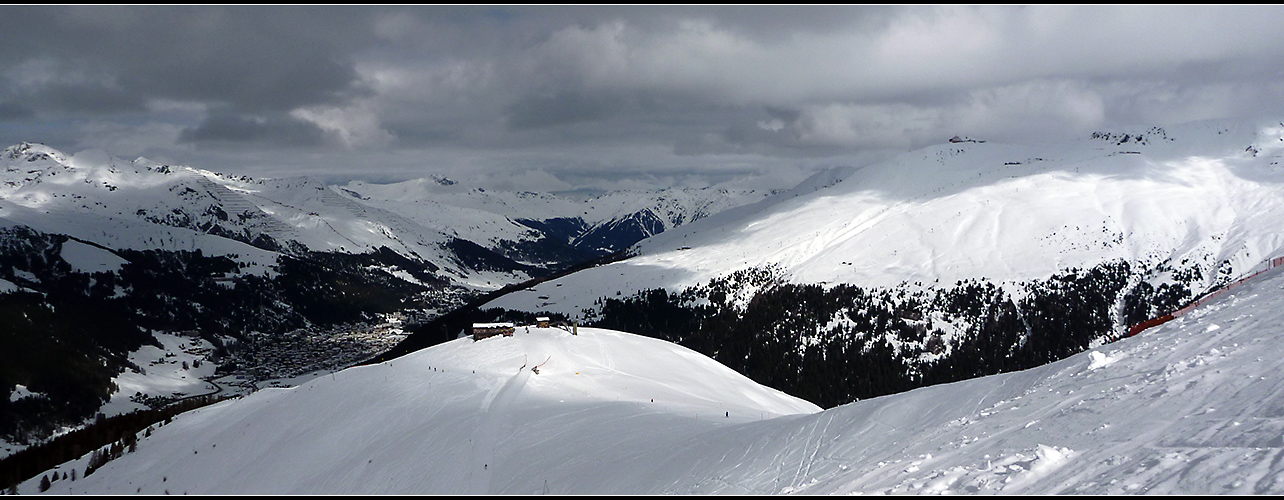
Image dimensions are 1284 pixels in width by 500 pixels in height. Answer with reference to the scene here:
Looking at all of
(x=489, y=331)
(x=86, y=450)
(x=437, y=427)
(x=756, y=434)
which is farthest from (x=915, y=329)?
(x=86, y=450)

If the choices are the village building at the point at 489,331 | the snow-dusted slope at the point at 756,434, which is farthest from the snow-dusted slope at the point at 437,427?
the village building at the point at 489,331

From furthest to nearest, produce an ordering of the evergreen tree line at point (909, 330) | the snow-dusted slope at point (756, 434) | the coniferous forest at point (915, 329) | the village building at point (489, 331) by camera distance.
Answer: the coniferous forest at point (915, 329) < the evergreen tree line at point (909, 330) < the village building at point (489, 331) < the snow-dusted slope at point (756, 434)

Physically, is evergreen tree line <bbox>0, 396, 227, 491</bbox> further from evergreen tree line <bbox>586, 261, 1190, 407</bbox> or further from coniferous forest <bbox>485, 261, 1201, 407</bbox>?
evergreen tree line <bbox>586, 261, 1190, 407</bbox>

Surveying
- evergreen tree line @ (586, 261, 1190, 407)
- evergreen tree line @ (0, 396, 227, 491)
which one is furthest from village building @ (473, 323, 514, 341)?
evergreen tree line @ (586, 261, 1190, 407)

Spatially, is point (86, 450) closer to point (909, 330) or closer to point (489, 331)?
point (489, 331)

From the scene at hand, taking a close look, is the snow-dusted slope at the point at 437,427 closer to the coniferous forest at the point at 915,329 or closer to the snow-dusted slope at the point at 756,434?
the snow-dusted slope at the point at 756,434

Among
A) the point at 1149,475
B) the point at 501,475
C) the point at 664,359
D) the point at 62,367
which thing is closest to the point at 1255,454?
the point at 1149,475
